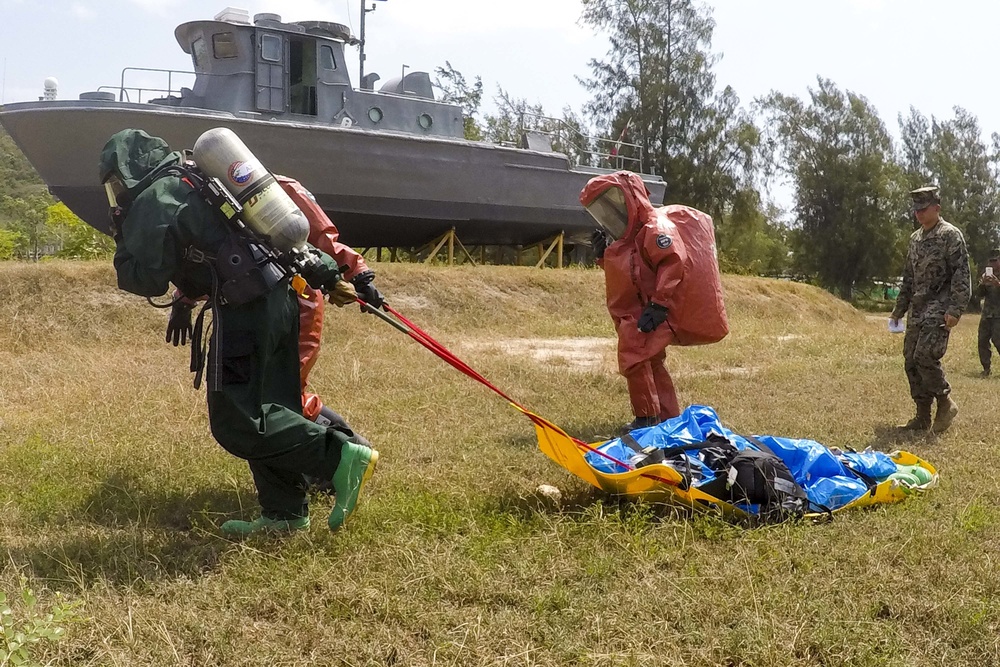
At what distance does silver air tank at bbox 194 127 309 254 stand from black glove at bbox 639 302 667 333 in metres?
2.79

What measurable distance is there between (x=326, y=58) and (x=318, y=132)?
1.18m

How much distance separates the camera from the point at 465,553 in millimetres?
3561

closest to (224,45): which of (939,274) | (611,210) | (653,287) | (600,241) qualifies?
(600,241)

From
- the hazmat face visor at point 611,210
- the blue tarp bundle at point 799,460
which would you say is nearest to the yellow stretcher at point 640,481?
the blue tarp bundle at point 799,460

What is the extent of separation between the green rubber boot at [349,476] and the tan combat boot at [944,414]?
4.76 metres

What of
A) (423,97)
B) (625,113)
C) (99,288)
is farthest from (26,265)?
(625,113)

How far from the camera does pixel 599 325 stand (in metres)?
14.3

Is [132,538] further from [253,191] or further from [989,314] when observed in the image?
[989,314]

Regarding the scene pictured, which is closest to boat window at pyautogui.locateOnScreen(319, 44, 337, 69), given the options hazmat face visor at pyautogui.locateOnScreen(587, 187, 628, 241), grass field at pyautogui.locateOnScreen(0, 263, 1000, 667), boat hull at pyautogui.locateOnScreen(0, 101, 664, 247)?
boat hull at pyautogui.locateOnScreen(0, 101, 664, 247)

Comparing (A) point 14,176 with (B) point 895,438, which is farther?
(A) point 14,176

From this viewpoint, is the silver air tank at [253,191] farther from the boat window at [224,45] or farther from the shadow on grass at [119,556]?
the boat window at [224,45]

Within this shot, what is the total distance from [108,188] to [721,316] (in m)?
4.03

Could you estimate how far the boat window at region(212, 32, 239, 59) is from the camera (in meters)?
12.4

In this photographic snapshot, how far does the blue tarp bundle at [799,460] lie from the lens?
4.20m
